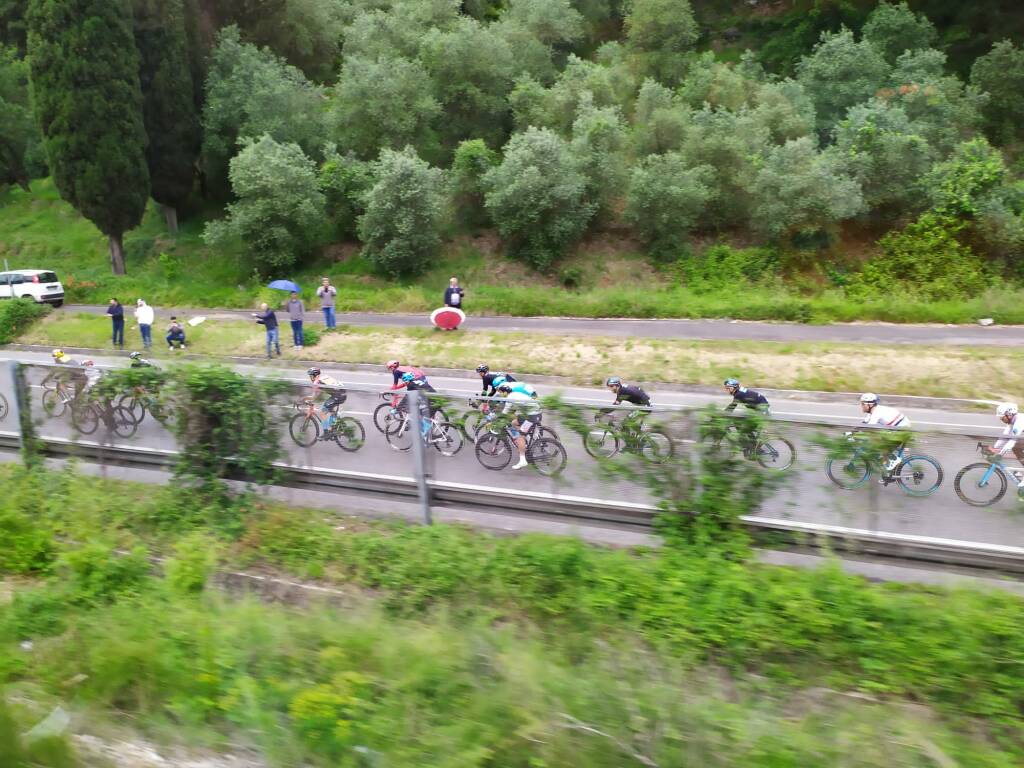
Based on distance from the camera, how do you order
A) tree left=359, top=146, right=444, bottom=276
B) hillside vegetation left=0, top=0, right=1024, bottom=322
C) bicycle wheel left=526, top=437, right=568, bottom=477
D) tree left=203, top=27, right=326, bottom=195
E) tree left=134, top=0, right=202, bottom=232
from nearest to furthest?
bicycle wheel left=526, top=437, right=568, bottom=477 < hillside vegetation left=0, top=0, right=1024, bottom=322 < tree left=359, top=146, right=444, bottom=276 < tree left=134, top=0, right=202, bottom=232 < tree left=203, top=27, right=326, bottom=195

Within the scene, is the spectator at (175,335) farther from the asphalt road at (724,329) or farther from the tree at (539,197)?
the tree at (539,197)

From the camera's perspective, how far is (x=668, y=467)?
781 cm

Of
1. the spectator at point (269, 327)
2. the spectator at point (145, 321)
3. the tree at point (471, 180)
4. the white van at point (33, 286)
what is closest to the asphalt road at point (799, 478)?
the spectator at point (269, 327)

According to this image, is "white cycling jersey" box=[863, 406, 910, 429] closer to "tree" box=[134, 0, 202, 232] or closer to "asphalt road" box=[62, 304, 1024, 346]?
"asphalt road" box=[62, 304, 1024, 346]

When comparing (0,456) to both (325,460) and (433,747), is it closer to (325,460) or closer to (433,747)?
(325,460)

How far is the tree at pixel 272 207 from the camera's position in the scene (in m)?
24.6

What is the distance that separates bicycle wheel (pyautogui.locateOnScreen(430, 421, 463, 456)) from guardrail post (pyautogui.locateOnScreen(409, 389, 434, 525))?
145 millimetres

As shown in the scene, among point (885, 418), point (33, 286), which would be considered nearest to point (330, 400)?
point (885, 418)

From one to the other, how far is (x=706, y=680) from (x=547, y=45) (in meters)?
33.0

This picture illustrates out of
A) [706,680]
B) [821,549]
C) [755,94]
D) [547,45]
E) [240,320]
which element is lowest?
[706,680]

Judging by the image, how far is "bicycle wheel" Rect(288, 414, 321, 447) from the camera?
9.04 m

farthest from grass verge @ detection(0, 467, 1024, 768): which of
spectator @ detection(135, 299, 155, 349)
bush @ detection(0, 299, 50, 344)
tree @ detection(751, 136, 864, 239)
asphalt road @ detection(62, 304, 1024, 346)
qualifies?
bush @ detection(0, 299, 50, 344)

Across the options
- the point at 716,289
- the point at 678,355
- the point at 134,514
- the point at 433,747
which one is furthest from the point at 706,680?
A: the point at 716,289

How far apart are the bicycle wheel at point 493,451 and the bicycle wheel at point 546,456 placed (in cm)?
25
